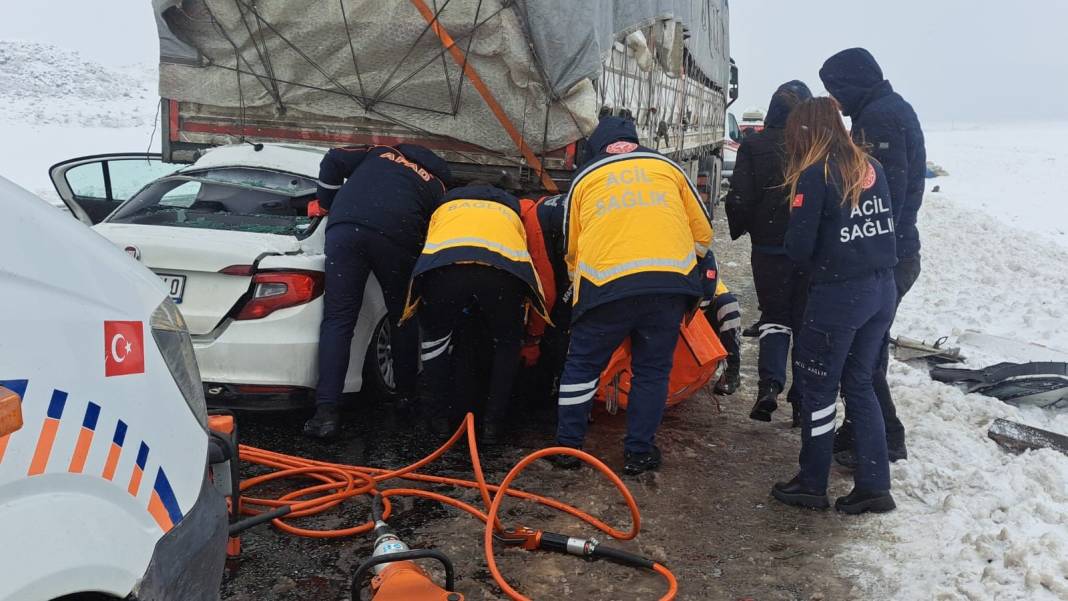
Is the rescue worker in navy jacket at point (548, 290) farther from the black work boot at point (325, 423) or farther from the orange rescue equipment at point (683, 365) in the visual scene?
the black work boot at point (325, 423)

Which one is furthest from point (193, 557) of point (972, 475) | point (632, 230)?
point (972, 475)

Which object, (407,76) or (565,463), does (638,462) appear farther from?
(407,76)

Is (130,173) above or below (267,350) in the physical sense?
above

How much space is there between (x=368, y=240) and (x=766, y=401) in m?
2.40

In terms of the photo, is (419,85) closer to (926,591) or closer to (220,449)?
(220,449)

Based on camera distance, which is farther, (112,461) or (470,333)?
(470,333)

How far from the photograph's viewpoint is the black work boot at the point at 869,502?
3.84 metres

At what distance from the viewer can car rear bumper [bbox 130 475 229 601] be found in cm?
175

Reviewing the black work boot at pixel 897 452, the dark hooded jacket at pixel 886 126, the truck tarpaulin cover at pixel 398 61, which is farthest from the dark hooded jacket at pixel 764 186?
the black work boot at pixel 897 452

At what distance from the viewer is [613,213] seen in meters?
4.08

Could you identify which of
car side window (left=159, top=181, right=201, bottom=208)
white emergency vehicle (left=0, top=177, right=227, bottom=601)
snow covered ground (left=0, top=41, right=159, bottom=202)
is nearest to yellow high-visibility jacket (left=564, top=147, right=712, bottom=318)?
car side window (left=159, top=181, right=201, bottom=208)

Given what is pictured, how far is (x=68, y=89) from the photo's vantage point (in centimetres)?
4375

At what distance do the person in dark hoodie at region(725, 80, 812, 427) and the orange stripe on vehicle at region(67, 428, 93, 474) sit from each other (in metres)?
4.03

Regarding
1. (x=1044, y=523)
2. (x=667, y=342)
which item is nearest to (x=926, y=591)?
(x=1044, y=523)
